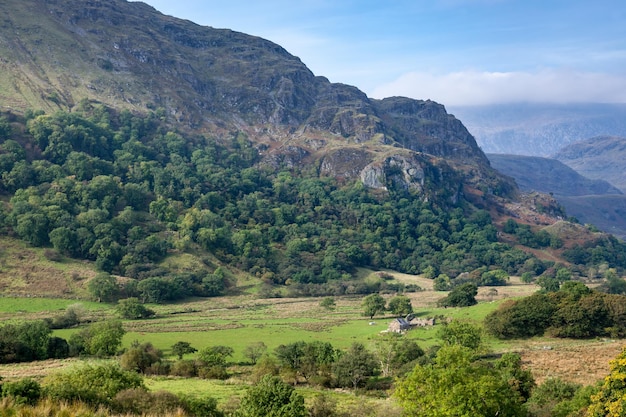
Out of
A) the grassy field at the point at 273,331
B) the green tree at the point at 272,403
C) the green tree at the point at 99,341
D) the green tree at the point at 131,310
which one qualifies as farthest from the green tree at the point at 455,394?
the green tree at the point at 131,310

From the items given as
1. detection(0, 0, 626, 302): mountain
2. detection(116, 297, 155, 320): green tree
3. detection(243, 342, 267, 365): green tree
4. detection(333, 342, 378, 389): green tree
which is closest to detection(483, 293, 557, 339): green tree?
detection(333, 342, 378, 389): green tree

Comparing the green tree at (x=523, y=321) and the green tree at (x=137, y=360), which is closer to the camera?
the green tree at (x=137, y=360)

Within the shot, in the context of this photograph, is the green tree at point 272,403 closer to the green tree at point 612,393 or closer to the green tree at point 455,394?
the green tree at point 455,394

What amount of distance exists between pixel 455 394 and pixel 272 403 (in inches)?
440

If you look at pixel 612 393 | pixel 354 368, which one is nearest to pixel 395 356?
pixel 354 368

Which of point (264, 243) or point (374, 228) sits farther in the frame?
point (374, 228)

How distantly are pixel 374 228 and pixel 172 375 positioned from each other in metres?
123

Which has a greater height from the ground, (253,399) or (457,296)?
(253,399)

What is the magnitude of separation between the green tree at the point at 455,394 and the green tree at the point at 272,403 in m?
6.62

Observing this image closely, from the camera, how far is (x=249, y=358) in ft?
194

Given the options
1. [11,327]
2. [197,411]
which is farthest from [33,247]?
[197,411]

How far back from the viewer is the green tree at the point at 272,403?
30.8 metres

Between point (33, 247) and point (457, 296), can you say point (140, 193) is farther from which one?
point (457, 296)

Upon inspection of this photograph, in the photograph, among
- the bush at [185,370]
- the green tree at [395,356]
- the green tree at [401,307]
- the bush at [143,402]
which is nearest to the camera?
the bush at [143,402]
